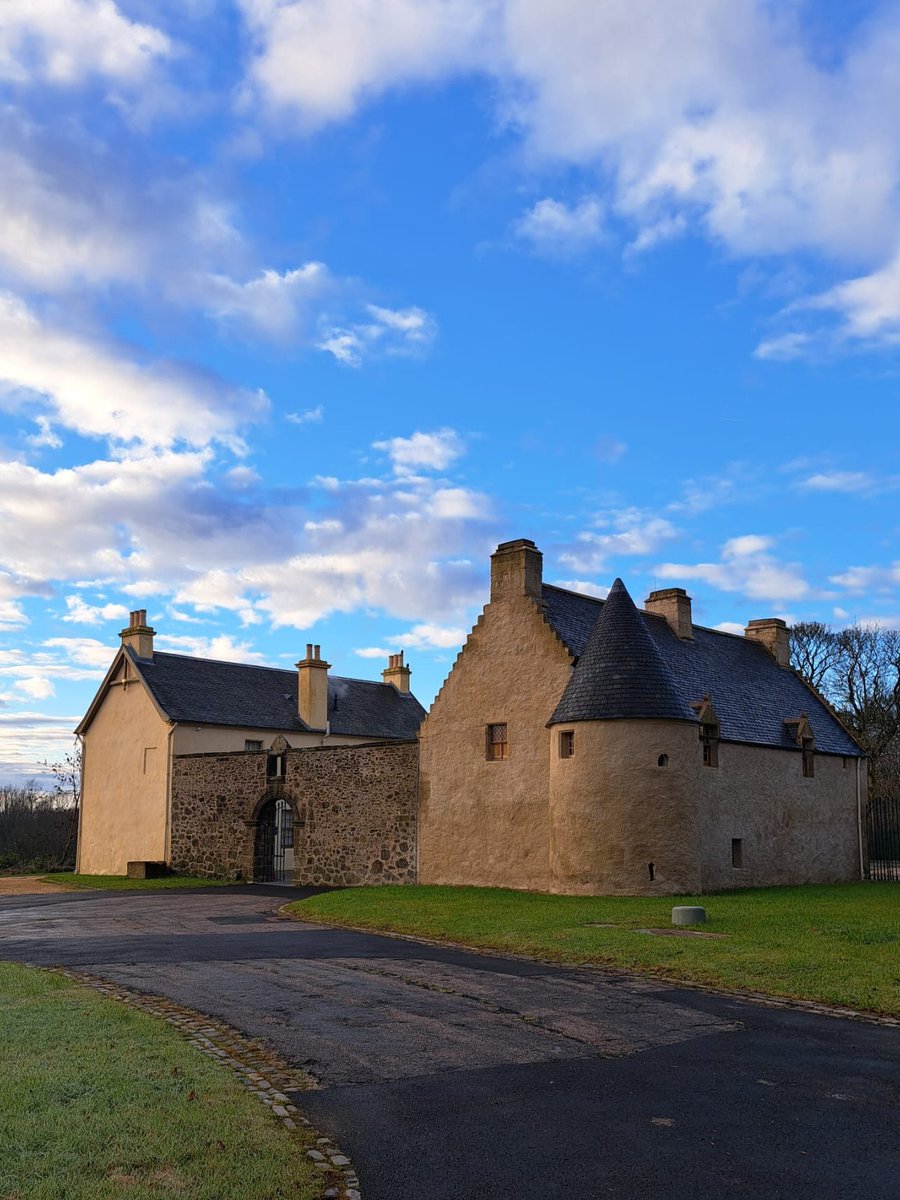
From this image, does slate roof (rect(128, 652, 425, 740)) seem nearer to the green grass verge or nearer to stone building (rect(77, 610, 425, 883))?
stone building (rect(77, 610, 425, 883))

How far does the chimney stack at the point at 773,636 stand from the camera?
34.6 metres

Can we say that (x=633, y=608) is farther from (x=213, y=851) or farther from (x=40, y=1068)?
(x=40, y=1068)

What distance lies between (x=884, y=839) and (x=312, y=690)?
69.8 ft

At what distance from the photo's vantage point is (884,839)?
1309 inches

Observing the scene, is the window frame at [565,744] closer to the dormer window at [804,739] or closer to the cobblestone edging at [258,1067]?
the dormer window at [804,739]

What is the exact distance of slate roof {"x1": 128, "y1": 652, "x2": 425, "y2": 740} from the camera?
37.8 metres

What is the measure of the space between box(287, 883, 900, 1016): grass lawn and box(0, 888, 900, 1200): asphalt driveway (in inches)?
36.7

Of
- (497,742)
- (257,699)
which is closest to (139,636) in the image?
(257,699)

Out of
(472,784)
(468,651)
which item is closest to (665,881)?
(472,784)

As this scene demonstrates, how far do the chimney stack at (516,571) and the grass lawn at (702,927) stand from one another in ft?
23.5

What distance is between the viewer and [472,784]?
26.4m

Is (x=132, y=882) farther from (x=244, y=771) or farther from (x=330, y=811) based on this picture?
(x=330, y=811)

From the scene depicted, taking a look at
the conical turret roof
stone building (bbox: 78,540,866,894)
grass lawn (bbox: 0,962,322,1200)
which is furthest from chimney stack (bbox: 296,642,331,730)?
grass lawn (bbox: 0,962,322,1200)

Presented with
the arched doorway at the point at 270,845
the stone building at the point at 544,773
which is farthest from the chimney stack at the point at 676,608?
the arched doorway at the point at 270,845
